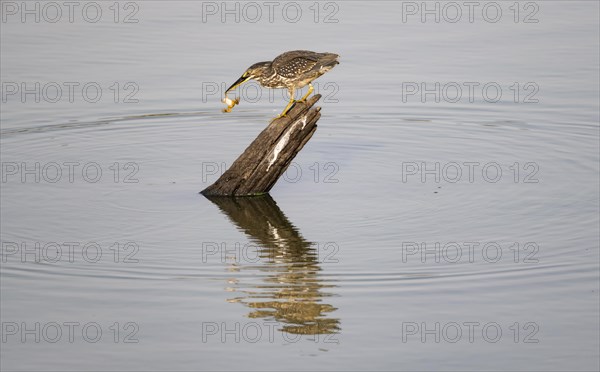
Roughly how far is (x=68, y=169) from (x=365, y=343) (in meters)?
7.81

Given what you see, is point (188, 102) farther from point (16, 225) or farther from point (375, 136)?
point (16, 225)

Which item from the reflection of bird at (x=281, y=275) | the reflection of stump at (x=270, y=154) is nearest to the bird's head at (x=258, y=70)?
the reflection of stump at (x=270, y=154)

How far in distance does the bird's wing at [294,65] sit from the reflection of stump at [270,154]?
47 centimetres

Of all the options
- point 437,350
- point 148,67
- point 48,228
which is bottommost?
point 437,350

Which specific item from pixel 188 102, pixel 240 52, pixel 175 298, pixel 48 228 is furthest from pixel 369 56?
pixel 175 298

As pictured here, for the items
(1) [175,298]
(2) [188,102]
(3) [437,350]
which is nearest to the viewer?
(3) [437,350]

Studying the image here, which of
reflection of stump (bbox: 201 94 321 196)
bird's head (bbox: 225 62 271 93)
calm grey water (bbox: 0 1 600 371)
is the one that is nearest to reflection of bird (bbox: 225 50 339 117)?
bird's head (bbox: 225 62 271 93)

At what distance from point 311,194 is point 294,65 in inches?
75.3

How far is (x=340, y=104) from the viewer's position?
20.0 m

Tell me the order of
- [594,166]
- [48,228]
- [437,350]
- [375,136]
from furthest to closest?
[375,136] < [594,166] < [48,228] < [437,350]

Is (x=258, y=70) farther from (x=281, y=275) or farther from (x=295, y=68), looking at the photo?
(x=281, y=275)

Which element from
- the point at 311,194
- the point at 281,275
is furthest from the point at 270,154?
the point at 281,275

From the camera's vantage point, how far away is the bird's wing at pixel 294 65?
48.7ft

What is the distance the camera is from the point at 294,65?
14.8m
